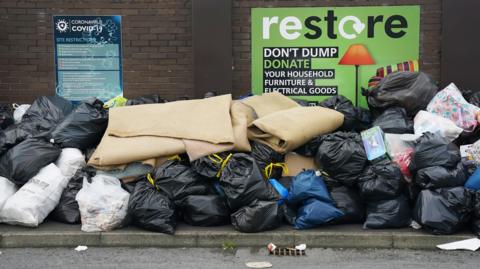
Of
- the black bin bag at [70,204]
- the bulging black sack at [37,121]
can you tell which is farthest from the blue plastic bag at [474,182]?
the bulging black sack at [37,121]

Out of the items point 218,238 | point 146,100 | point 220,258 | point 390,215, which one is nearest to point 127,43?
point 146,100

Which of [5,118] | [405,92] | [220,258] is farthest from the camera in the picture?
[5,118]

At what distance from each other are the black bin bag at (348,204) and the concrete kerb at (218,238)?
0.61 feet

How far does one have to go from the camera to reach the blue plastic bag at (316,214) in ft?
16.3

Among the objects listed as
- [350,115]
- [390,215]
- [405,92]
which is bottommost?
[390,215]

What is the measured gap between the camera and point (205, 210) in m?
5.12

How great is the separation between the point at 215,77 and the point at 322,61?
1416mm

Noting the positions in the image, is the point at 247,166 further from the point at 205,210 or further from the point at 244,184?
the point at 205,210

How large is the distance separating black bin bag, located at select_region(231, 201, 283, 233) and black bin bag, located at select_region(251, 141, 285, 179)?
51 centimetres

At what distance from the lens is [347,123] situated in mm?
6188

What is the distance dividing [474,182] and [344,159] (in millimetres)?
1160

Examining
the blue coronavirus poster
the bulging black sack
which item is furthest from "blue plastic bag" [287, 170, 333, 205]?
the blue coronavirus poster

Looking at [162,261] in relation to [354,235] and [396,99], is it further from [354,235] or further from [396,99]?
[396,99]

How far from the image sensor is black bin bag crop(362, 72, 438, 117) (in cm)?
610
